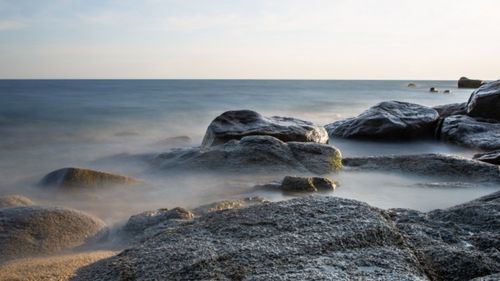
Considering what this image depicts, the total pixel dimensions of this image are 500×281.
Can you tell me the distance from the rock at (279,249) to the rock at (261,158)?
4190 mm

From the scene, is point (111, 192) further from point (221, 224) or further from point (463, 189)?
point (463, 189)

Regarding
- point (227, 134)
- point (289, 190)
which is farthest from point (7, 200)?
point (227, 134)

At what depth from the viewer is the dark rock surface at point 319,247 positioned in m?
2.29

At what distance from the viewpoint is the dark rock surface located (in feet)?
7.52

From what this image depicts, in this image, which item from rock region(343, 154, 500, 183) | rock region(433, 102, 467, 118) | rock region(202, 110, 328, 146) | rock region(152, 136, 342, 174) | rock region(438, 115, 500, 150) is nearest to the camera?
rock region(343, 154, 500, 183)

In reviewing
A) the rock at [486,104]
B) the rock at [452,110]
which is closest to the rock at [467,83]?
the rock at [452,110]

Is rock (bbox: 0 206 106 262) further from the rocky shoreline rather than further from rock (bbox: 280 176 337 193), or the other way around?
rock (bbox: 280 176 337 193)

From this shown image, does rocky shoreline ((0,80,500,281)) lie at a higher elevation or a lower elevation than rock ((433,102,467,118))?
higher

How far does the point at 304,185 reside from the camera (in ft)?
19.2

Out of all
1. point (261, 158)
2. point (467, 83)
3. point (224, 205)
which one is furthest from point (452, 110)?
point (467, 83)

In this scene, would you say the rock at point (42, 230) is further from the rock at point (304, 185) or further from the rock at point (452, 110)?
the rock at point (452, 110)

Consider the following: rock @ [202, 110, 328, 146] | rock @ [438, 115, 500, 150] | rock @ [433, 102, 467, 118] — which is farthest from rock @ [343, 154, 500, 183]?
rock @ [433, 102, 467, 118]

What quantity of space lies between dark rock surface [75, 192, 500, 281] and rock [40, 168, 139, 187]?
144 inches

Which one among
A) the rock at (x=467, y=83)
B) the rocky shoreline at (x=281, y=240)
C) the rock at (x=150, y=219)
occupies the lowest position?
the rock at (x=467, y=83)
